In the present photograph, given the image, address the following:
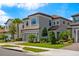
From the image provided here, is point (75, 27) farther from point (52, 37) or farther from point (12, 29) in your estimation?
point (12, 29)

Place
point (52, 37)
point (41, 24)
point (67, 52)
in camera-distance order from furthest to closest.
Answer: point (41, 24)
point (52, 37)
point (67, 52)

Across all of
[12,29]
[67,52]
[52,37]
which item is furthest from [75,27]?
[12,29]

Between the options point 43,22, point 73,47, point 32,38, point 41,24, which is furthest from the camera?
point 43,22

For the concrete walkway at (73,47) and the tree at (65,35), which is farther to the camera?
the tree at (65,35)

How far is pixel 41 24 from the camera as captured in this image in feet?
72.8

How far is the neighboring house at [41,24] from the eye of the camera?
830 inches

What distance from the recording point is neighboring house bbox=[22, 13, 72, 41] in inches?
830

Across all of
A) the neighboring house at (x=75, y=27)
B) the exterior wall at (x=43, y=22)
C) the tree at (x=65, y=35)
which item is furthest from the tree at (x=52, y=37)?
the neighboring house at (x=75, y=27)

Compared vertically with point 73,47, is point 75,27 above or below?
above

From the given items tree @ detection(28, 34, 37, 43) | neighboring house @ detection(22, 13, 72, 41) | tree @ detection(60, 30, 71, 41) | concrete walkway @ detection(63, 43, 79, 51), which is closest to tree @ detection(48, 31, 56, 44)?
neighboring house @ detection(22, 13, 72, 41)

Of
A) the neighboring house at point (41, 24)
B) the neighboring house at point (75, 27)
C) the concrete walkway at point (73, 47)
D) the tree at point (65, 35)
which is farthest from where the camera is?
the neighboring house at point (41, 24)

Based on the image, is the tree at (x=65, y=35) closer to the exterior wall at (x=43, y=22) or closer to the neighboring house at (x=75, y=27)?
the neighboring house at (x=75, y=27)

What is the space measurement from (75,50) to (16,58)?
4224mm

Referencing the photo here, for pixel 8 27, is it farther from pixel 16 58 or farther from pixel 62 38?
pixel 16 58
